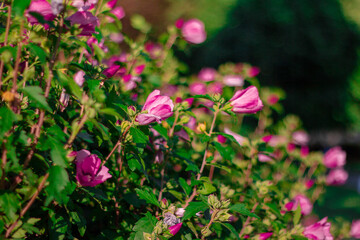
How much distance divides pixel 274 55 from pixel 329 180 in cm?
644

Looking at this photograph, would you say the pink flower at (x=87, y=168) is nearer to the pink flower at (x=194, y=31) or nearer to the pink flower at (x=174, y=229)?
the pink flower at (x=174, y=229)

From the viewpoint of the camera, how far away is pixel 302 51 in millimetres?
8547

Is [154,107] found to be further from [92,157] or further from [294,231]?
[294,231]

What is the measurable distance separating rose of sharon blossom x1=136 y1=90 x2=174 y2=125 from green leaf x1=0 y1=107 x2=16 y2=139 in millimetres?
362

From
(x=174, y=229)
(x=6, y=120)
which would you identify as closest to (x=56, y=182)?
(x=6, y=120)

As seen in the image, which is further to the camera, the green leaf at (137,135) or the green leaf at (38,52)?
the green leaf at (137,135)

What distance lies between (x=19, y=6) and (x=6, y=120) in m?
0.26

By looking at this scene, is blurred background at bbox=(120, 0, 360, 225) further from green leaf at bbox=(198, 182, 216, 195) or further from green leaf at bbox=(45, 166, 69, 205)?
green leaf at bbox=(45, 166, 69, 205)

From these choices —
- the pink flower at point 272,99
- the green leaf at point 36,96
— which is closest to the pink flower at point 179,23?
the pink flower at point 272,99

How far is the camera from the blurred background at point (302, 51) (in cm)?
850

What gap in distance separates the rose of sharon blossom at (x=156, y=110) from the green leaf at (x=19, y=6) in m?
0.41

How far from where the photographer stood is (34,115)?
41.2 inches

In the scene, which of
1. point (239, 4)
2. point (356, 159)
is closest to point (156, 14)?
point (239, 4)

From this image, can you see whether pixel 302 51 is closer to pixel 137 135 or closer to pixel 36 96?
pixel 137 135
